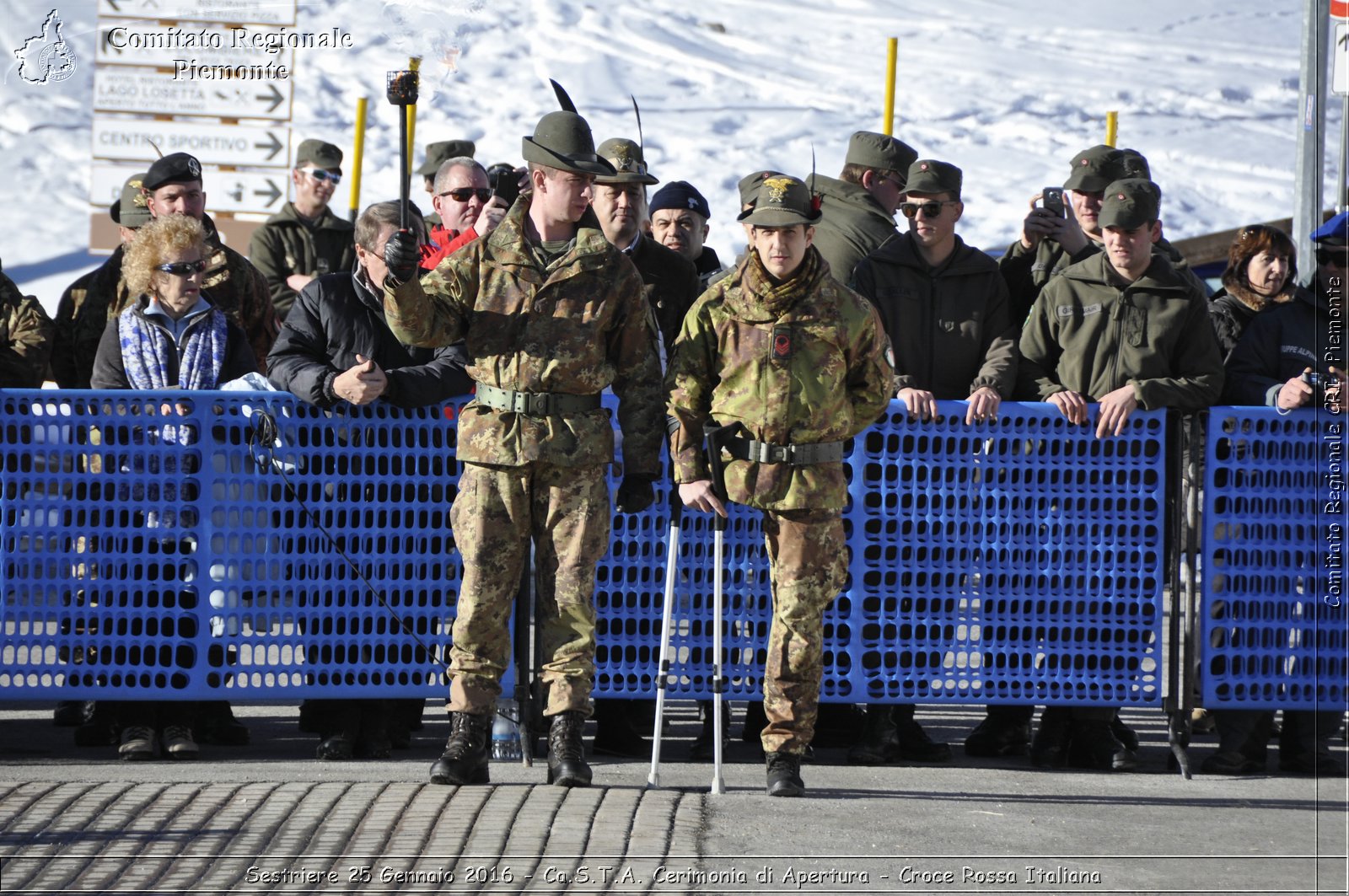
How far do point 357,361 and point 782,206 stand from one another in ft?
6.22

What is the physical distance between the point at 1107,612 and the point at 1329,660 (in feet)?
3.45

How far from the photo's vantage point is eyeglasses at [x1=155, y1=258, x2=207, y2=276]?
7.64 meters

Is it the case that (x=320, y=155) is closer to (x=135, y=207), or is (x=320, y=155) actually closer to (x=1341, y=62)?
(x=135, y=207)

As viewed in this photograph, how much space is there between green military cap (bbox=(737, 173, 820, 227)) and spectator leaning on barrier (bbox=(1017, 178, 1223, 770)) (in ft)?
5.42

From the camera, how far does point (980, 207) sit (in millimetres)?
43094

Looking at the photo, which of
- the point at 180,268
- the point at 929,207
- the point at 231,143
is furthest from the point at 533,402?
the point at 231,143

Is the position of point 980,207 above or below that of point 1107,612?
above

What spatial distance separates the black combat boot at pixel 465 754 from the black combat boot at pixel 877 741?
1.82 m

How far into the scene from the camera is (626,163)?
26.0 feet

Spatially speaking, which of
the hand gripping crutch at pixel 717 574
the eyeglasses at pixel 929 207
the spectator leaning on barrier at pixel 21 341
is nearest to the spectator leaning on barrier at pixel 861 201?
the eyeglasses at pixel 929 207

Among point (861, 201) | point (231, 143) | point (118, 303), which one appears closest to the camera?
point (118, 303)

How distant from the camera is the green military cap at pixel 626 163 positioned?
716cm

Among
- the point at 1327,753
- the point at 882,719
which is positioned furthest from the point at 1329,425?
the point at 882,719

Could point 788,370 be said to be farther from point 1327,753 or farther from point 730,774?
point 1327,753
